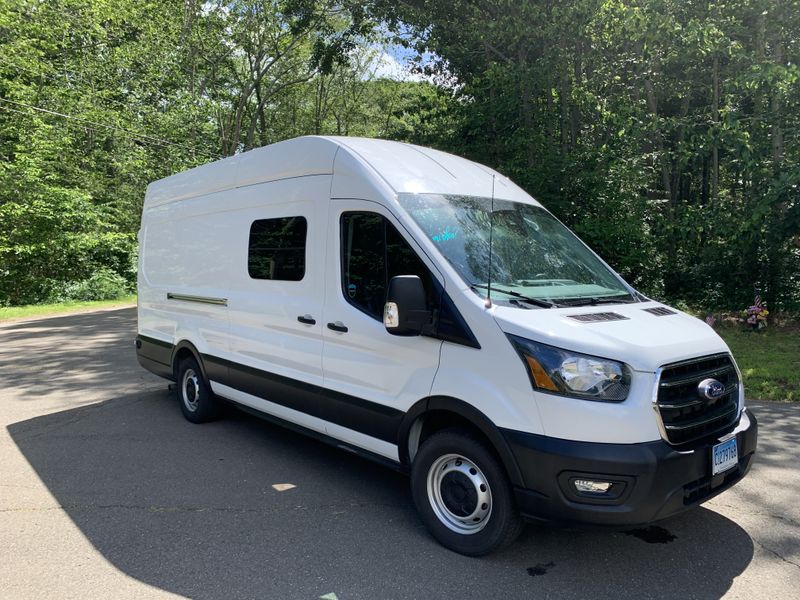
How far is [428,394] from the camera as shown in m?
3.47

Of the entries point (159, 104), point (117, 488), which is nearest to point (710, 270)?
point (117, 488)

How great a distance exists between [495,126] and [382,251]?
12415 millimetres

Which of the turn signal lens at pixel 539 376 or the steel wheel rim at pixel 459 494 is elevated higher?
the turn signal lens at pixel 539 376

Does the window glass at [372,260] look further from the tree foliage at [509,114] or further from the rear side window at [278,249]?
the tree foliage at [509,114]

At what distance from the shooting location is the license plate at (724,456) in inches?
122

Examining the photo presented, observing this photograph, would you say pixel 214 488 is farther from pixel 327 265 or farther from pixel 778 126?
pixel 778 126

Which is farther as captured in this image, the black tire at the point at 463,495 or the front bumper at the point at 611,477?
the black tire at the point at 463,495

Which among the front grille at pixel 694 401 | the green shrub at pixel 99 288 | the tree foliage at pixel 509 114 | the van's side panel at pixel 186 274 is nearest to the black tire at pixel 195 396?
the van's side panel at pixel 186 274

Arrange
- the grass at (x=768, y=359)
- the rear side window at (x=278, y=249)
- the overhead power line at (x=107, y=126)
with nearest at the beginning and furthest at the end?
1. the rear side window at (x=278, y=249)
2. the grass at (x=768, y=359)
3. the overhead power line at (x=107, y=126)

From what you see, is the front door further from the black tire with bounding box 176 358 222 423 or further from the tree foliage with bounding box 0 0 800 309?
the tree foliage with bounding box 0 0 800 309

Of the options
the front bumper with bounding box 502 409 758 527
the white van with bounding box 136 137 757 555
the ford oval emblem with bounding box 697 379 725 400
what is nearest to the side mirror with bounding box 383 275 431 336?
the white van with bounding box 136 137 757 555

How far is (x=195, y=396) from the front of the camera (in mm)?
6191

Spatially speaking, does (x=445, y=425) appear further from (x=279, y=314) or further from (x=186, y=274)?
(x=186, y=274)

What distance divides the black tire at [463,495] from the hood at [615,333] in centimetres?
74
